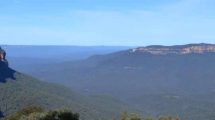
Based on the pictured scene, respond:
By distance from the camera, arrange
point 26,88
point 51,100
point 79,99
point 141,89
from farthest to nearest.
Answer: point 141,89, point 79,99, point 26,88, point 51,100

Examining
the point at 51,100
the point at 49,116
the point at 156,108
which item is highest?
the point at 49,116

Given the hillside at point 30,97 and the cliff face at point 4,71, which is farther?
the cliff face at point 4,71

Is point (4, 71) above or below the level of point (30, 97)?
above

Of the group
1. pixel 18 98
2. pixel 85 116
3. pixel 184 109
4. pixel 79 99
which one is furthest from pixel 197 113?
pixel 18 98

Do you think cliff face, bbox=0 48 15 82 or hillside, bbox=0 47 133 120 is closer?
hillside, bbox=0 47 133 120

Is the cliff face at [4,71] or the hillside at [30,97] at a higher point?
the cliff face at [4,71]

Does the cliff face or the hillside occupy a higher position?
the cliff face

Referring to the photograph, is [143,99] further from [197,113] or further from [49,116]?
[49,116]

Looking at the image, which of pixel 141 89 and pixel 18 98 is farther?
pixel 141 89

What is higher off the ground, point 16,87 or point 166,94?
point 16,87

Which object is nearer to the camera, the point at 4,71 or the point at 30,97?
the point at 30,97

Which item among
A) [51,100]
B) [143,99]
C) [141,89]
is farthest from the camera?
[141,89]
